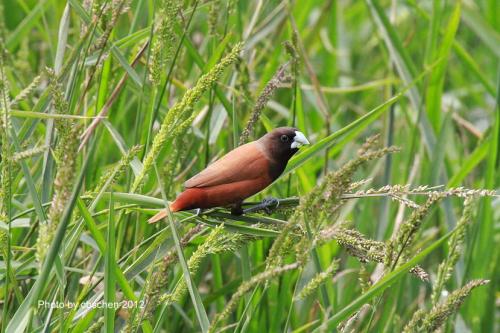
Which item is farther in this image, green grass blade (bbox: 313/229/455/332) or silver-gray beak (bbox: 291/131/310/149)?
silver-gray beak (bbox: 291/131/310/149)

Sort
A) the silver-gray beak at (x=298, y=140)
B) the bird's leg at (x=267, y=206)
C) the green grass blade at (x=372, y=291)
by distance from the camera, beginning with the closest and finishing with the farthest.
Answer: the green grass blade at (x=372, y=291) → the bird's leg at (x=267, y=206) → the silver-gray beak at (x=298, y=140)

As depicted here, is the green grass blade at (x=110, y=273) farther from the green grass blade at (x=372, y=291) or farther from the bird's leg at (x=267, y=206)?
the bird's leg at (x=267, y=206)

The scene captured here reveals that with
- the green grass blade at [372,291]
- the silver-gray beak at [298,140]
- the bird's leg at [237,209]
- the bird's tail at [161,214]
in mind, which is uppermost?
the silver-gray beak at [298,140]

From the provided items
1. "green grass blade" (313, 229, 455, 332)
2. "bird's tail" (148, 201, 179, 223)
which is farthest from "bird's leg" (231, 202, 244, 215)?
"green grass blade" (313, 229, 455, 332)

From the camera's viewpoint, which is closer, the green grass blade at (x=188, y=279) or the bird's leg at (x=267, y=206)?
the green grass blade at (x=188, y=279)

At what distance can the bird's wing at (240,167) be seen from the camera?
2129 millimetres

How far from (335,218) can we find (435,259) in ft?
3.42

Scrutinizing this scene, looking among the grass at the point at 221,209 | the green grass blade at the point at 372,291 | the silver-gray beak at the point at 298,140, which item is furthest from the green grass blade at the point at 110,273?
the silver-gray beak at the point at 298,140

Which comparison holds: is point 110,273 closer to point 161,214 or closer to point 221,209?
point 161,214

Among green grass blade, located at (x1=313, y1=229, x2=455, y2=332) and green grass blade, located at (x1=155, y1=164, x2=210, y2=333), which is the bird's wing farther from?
green grass blade, located at (x1=313, y1=229, x2=455, y2=332)

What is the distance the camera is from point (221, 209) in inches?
86.5

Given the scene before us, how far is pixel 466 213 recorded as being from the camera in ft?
5.41

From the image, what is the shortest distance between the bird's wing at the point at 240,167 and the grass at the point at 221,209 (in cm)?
7

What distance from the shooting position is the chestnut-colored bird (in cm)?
206
